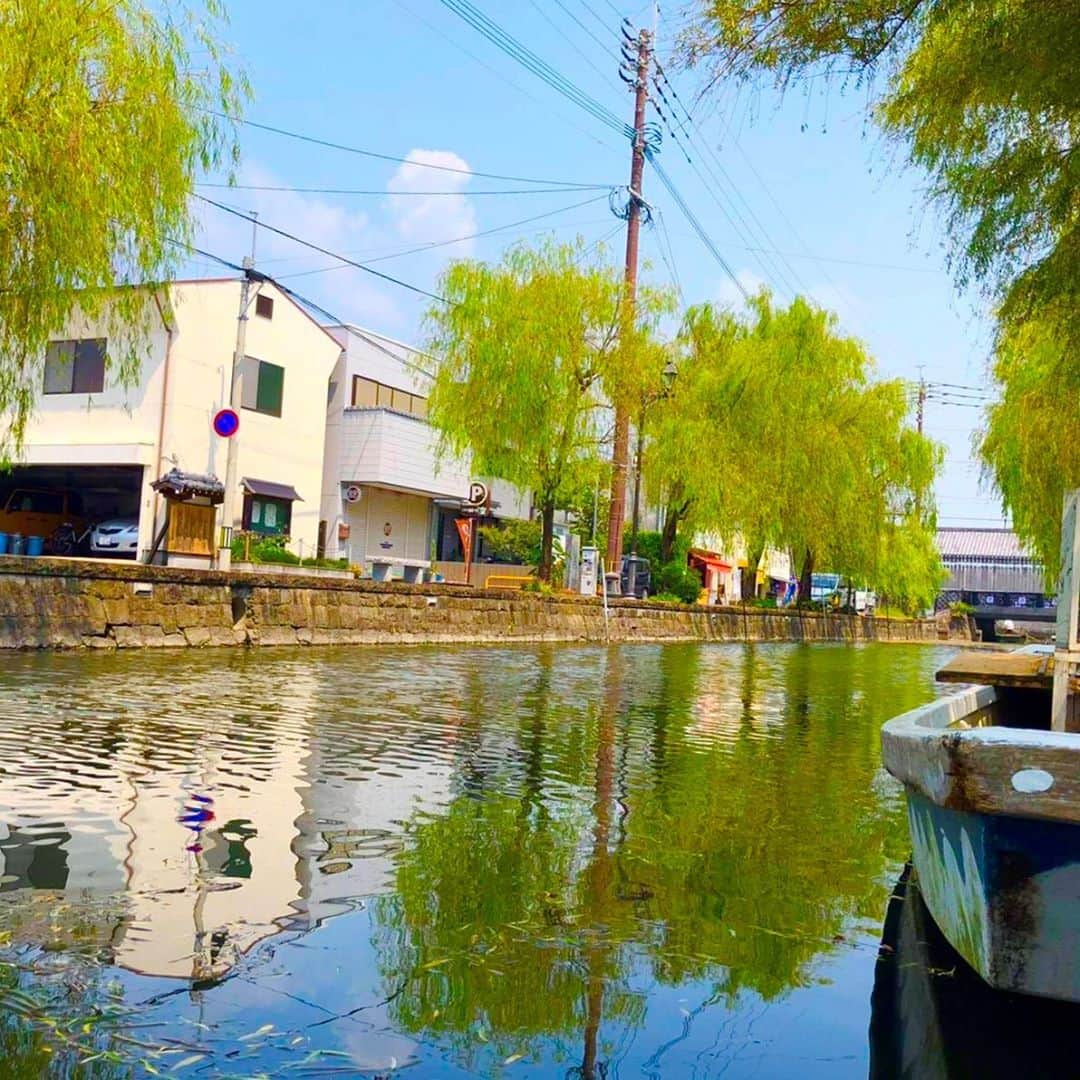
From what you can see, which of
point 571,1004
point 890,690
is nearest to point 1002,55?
point 571,1004

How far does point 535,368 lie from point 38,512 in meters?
12.4

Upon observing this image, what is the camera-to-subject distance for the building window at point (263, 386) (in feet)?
95.8

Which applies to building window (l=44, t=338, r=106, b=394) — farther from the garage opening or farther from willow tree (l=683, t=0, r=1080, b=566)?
willow tree (l=683, t=0, r=1080, b=566)

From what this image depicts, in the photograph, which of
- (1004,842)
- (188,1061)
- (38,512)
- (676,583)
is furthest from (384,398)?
(1004,842)

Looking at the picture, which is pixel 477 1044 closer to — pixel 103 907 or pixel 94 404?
pixel 103 907

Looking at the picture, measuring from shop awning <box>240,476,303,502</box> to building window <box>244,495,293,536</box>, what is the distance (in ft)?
0.69

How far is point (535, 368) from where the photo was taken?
2642cm

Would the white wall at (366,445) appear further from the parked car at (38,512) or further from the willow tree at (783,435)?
the parked car at (38,512)

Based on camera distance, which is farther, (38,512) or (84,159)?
(38,512)

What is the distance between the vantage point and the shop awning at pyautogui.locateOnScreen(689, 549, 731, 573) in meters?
55.5

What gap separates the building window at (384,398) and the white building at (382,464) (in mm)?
29

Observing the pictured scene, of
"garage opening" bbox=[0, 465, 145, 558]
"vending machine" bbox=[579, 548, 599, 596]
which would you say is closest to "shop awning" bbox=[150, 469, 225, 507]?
"garage opening" bbox=[0, 465, 145, 558]

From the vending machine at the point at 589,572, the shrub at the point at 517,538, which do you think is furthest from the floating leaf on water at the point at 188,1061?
the shrub at the point at 517,538

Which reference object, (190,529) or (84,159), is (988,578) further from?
(84,159)
